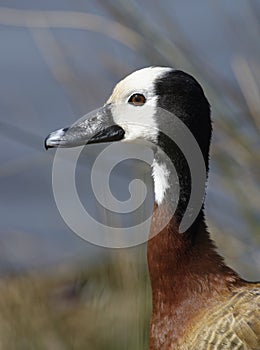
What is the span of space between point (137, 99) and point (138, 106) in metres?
0.03

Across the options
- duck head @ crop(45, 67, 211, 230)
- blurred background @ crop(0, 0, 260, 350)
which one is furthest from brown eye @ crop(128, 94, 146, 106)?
blurred background @ crop(0, 0, 260, 350)

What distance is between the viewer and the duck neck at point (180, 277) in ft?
13.8

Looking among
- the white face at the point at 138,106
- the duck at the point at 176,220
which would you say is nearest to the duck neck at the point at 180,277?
the duck at the point at 176,220

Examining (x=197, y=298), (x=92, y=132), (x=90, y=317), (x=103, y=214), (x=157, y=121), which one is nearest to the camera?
(x=197, y=298)

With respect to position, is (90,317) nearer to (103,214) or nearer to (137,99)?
(103,214)

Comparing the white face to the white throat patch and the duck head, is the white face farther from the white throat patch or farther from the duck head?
the white throat patch

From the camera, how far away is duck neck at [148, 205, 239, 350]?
4219 millimetres

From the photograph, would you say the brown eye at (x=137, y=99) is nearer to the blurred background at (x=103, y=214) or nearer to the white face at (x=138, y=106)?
the white face at (x=138, y=106)

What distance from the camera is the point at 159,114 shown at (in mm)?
4316

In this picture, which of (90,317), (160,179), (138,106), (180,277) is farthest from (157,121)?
(90,317)

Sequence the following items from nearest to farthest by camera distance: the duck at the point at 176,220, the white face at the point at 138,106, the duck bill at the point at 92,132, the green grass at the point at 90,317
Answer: the duck at the point at 176,220 < the white face at the point at 138,106 < the duck bill at the point at 92,132 < the green grass at the point at 90,317

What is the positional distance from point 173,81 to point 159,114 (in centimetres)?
15

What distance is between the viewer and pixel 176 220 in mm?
4363

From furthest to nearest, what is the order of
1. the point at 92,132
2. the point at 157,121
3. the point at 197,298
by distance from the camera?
the point at 92,132
the point at 157,121
the point at 197,298
